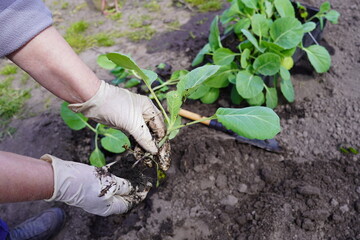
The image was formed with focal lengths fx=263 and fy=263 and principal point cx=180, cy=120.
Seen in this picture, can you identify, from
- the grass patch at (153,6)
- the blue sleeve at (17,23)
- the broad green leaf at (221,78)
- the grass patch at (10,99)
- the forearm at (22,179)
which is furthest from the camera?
the grass patch at (153,6)

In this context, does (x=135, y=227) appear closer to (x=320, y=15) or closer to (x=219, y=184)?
(x=219, y=184)

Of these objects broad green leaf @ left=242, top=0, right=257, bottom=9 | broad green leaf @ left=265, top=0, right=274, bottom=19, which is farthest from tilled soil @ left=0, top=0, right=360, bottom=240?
broad green leaf @ left=242, top=0, right=257, bottom=9

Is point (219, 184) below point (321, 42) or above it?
above

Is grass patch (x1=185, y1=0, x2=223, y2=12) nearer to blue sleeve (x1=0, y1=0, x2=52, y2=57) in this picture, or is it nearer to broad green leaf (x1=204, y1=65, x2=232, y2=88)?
broad green leaf (x1=204, y1=65, x2=232, y2=88)

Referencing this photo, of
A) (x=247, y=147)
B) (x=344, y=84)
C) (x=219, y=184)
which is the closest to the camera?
(x=219, y=184)

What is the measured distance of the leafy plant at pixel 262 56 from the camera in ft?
5.14

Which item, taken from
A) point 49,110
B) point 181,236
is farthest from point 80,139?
point 181,236

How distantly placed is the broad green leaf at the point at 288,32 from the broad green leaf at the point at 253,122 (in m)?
0.67

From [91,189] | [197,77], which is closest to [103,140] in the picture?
[91,189]

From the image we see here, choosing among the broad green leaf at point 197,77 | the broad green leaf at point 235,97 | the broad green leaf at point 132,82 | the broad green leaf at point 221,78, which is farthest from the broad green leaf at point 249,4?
the broad green leaf at point 132,82

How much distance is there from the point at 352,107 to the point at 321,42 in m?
0.70

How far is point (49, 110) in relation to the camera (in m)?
2.05

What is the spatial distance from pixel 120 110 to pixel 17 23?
536 millimetres

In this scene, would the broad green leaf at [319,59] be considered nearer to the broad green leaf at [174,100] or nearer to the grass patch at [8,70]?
the broad green leaf at [174,100]
